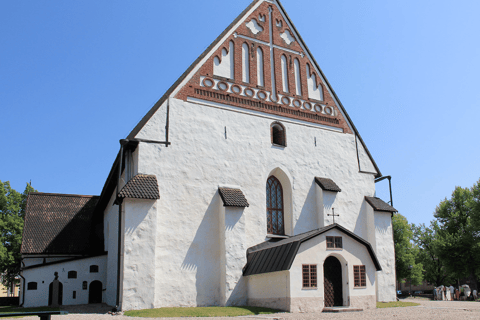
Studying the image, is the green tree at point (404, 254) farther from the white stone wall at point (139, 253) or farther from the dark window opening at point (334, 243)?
the white stone wall at point (139, 253)

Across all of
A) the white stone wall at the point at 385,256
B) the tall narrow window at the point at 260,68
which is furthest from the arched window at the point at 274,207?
the white stone wall at the point at 385,256

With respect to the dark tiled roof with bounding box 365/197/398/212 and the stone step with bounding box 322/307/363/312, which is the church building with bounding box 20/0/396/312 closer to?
the dark tiled roof with bounding box 365/197/398/212

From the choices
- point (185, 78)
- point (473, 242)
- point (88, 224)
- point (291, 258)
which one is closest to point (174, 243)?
point (291, 258)

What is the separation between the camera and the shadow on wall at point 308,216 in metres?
20.9

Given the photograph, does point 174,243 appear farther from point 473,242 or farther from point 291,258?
point 473,242

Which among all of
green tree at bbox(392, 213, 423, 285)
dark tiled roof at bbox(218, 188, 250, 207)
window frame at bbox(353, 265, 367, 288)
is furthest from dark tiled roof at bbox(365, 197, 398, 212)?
green tree at bbox(392, 213, 423, 285)

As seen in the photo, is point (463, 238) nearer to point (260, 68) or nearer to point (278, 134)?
point (278, 134)

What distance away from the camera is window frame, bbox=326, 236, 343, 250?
16922mm

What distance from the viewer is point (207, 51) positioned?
20.7 metres

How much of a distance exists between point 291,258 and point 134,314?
608 centimetres

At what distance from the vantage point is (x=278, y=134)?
2223 centimetres

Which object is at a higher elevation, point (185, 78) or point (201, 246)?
point (185, 78)

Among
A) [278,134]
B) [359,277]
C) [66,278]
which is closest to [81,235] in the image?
[66,278]

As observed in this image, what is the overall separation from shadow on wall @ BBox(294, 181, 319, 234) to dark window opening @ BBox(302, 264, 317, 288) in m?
4.50
